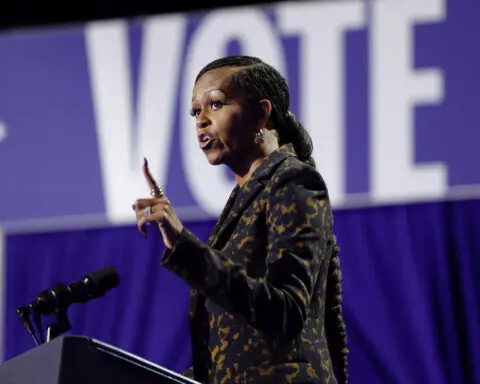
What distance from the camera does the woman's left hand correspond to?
151 centimetres

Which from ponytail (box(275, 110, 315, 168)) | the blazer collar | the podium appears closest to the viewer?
the podium

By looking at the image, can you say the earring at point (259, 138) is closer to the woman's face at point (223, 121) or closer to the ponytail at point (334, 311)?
the woman's face at point (223, 121)

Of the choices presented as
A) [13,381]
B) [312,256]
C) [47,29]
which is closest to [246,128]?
[312,256]

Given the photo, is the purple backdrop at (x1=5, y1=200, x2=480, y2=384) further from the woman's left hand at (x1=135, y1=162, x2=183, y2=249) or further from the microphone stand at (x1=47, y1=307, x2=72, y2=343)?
the woman's left hand at (x1=135, y1=162, x2=183, y2=249)

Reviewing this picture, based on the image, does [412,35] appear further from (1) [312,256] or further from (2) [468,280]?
(1) [312,256]

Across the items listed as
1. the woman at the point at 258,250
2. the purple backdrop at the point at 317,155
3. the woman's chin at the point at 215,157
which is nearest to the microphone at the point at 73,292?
the woman at the point at 258,250

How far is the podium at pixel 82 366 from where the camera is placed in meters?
1.43

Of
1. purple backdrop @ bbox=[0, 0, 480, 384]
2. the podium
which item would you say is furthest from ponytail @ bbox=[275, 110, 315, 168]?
purple backdrop @ bbox=[0, 0, 480, 384]

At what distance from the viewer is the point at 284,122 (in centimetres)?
185

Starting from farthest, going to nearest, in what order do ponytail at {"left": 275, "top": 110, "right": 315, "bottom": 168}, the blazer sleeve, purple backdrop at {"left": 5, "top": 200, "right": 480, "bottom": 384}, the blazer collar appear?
purple backdrop at {"left": 5, "top": 200, "right": 480, "bottom": 384}, ponytail at {"left": 275, "top": 110, "right": 315, "bottom": 168}, the blazer collar, the blazer sleeve

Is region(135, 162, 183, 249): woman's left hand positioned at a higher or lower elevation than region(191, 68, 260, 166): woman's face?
lower

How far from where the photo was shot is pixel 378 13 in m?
4.52

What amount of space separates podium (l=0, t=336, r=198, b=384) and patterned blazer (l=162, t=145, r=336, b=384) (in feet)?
0.49

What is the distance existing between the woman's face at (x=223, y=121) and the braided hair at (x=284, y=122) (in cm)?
2
